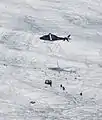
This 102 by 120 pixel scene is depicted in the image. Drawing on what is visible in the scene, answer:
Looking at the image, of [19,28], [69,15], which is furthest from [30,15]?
[69,15]

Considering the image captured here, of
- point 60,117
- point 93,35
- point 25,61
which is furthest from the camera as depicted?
point 93,35

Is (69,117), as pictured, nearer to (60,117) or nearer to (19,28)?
(60,117)

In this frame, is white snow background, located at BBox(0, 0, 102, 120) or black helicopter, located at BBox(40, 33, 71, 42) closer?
white snow background, located at BBox(0, 0, 102, 120)

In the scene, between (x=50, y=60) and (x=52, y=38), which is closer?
(x=50, y=60)

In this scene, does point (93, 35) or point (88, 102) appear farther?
point (93, 35)

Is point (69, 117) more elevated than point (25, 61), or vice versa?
point (25, 61)

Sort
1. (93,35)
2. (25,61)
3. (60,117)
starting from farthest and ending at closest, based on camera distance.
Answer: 1. (93,35)
2. (25,61)
3. (60,117)

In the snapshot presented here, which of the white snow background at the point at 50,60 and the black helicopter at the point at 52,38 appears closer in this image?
the white snow background at the point at 50,60

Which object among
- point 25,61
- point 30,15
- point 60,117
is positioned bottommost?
point 60,117
